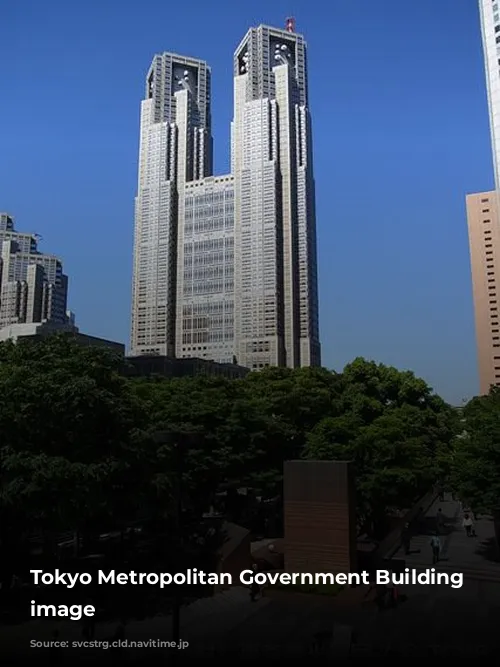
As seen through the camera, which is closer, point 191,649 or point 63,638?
point 191,649

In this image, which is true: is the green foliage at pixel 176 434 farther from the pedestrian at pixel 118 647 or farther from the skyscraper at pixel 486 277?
the skyscraper at pixel 486 277

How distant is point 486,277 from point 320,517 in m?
98.0

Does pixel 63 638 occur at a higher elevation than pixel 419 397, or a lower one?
lower

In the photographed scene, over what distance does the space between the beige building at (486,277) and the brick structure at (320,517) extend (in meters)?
92.5

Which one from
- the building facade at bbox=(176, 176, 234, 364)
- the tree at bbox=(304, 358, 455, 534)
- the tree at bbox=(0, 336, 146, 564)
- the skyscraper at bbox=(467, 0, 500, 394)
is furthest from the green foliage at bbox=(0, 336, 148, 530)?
the skyscraper at bbox=(467, 0, 500, 394)

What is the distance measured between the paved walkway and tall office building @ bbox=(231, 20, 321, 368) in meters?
67.9

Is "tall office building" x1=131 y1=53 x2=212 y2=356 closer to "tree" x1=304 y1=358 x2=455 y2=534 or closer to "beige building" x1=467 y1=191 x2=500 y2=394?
"beige building" x1=467 y1=191 x2=500 y2=394

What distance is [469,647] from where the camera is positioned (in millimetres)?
12531

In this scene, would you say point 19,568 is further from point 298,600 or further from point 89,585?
point 298,600

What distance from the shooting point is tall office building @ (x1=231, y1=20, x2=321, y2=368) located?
98125mm

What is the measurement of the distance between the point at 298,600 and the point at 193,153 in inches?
4030

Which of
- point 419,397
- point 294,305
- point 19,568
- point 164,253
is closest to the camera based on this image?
point 19,568

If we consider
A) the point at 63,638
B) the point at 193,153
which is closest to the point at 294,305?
the point at 193,153

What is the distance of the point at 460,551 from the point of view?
2275cm
